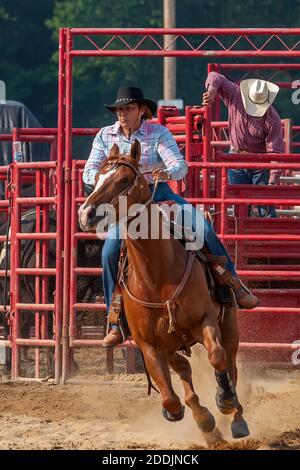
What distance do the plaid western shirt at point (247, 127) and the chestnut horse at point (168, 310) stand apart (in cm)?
369

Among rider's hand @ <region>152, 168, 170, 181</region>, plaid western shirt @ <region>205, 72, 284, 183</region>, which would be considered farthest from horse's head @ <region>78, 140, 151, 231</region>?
plaid western shirt @ <region>205, 72, 284, 183</region>

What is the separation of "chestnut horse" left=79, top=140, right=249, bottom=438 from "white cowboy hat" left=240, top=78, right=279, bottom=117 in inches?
151

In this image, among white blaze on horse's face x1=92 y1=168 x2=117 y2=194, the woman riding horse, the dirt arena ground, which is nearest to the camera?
white blaze on horse's face x1=92 y1=168 x2=117 y2=194

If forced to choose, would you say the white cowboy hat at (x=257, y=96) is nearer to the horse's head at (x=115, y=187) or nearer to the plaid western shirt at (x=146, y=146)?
the plaid western shirt at (x=146, y=146)

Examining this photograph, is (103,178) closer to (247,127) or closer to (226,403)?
(226,403)

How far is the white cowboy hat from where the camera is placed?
1085 cm

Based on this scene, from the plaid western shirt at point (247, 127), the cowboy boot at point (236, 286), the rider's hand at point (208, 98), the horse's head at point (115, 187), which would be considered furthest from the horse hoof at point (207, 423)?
the plaid western shirt at point (247, 127)

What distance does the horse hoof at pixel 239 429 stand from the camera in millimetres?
7262

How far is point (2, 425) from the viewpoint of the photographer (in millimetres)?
8172

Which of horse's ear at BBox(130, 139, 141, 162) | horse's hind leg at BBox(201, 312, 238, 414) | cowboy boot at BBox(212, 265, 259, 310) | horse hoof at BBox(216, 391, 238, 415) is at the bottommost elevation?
horse hoof at BBox(216, 391, 238, 415)

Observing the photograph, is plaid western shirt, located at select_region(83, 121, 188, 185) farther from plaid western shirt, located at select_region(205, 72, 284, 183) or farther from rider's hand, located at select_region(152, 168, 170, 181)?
plaid western shirt, located at select_region(205, 72, 284, 183)

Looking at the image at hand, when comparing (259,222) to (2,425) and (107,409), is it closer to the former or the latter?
(107,409)

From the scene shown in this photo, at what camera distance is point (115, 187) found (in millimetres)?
6664

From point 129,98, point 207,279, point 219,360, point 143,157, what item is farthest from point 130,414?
point 129,98
